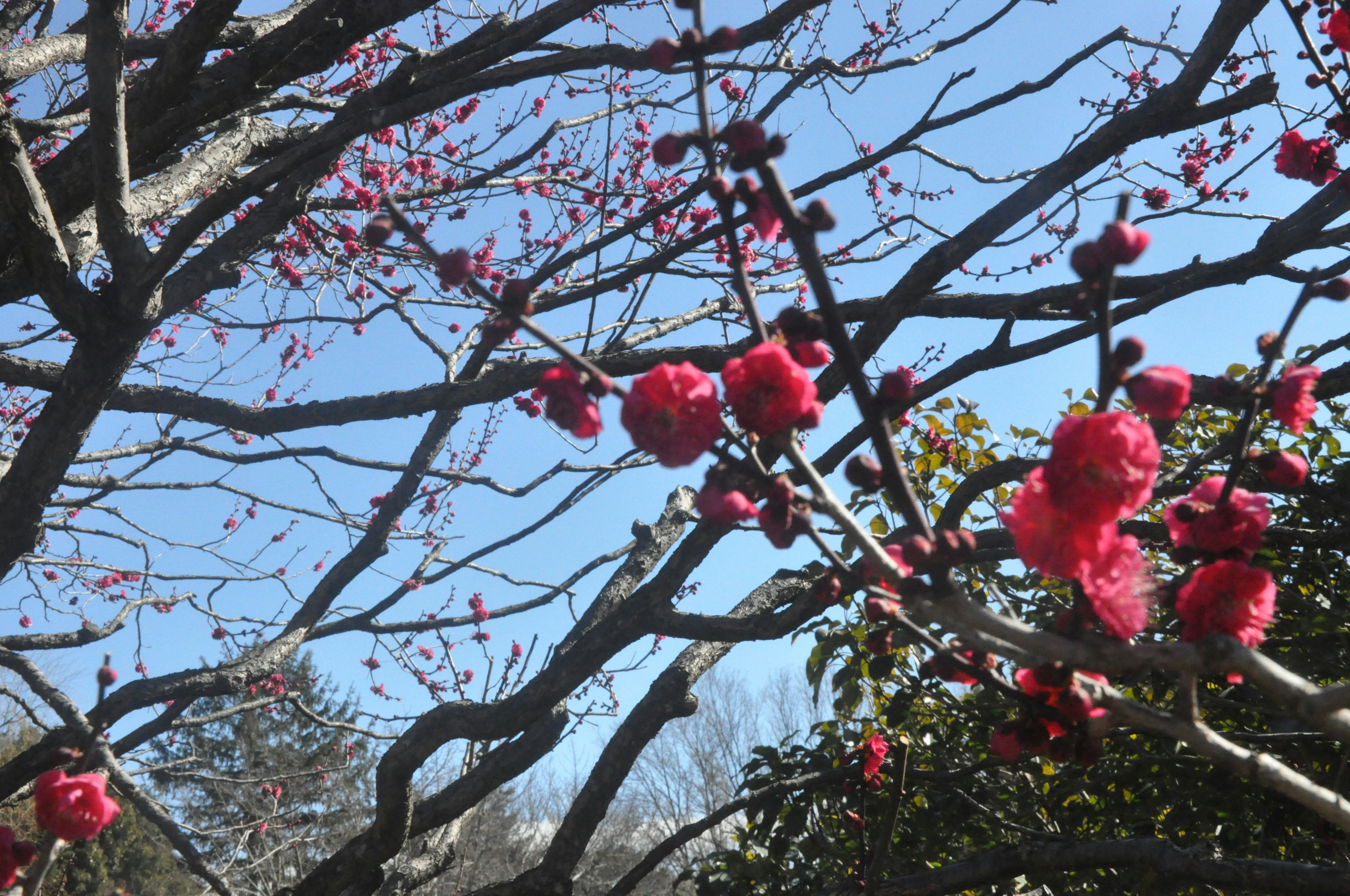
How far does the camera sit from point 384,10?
8.92 feet

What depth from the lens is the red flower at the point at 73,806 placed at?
4.14 feet

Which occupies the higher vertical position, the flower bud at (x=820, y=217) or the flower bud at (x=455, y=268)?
the flower bud at (x=455, y=268)

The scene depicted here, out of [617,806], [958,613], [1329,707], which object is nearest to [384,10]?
[958,613]

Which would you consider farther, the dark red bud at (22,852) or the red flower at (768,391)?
the dark red bud at (22,852)

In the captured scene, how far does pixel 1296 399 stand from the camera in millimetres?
916

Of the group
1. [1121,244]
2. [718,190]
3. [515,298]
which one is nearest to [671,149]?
[718,190]

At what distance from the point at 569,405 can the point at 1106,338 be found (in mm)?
500

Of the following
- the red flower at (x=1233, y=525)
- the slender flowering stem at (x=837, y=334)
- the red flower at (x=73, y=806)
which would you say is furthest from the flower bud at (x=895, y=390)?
the red flower at (x=73, y=806)

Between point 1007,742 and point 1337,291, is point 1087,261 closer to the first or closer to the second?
point 1337,291

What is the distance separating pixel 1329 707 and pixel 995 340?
184 centimetres

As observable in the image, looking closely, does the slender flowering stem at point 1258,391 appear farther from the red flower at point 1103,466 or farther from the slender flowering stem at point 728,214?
the slender flowering stem at point 728,214

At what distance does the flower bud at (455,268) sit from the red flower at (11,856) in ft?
4.04

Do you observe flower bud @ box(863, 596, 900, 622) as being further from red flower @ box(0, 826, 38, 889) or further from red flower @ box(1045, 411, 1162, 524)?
red flower @ box(0, 826, 38, 889)

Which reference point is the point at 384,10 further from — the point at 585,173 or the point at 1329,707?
the point at 1329,707
